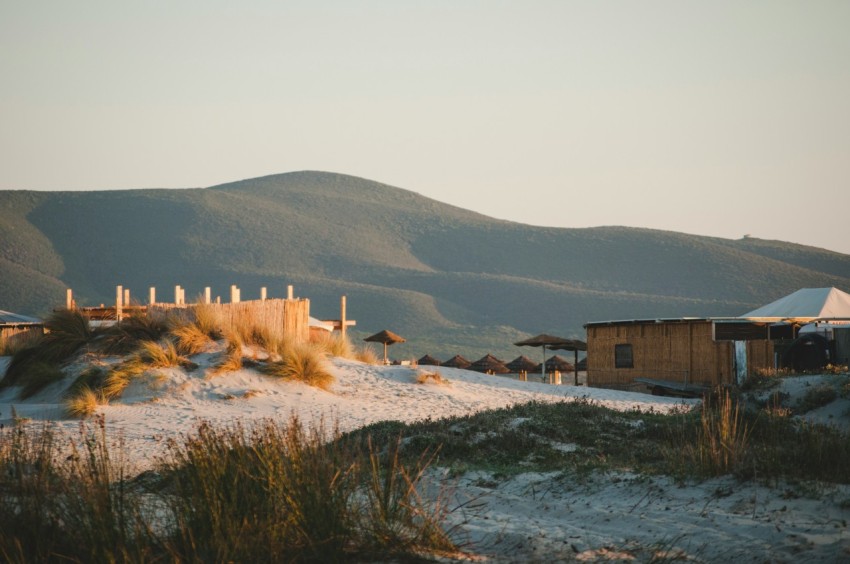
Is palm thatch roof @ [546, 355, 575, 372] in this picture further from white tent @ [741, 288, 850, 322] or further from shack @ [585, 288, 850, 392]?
white tent @ [741, 288, 850, 322]

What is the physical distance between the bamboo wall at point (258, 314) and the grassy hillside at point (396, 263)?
56.0 metres

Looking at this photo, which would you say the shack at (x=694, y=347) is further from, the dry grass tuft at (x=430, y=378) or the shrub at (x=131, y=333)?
the shrub at (x=131, y=333)

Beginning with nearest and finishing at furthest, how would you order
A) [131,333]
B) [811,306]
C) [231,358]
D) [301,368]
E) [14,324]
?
[231,358] → [301,368] → [131,333] → [14,324] → [811,306]

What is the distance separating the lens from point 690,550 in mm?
6641

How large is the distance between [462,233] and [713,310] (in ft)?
130

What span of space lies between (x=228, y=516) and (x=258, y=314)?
53.7 ft

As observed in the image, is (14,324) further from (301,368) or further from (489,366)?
(489,366)

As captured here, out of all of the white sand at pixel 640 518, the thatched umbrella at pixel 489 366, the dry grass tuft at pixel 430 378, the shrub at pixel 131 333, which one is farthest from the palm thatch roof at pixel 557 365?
the white sand at pixel 640 518

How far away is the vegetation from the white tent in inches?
1088

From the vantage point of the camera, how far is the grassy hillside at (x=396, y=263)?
90250mm

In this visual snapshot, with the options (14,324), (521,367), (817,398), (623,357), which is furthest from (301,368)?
(521,367)

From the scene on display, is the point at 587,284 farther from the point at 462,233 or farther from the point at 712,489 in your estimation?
the point at 712,489

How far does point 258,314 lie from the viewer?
72.8ft

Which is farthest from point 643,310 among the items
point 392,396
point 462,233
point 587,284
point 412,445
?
point 412,445
